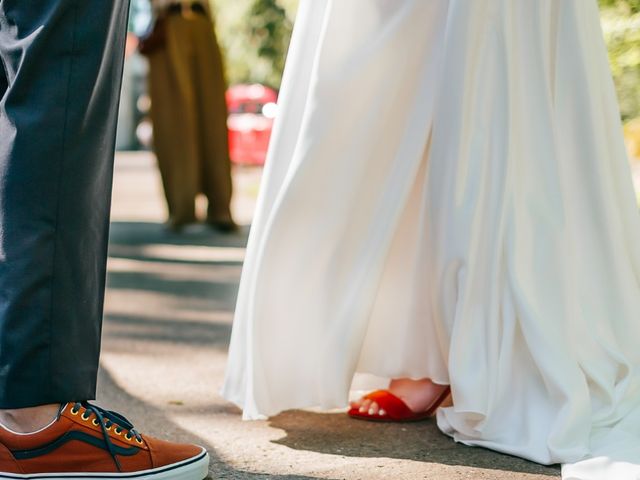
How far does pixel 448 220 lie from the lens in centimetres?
251

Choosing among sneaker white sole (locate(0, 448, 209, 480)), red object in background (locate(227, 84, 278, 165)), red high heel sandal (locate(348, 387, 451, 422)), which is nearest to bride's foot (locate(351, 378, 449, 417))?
red high heel sandal (locate(348, 387, 451, 422))

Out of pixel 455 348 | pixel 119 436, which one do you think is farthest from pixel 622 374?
pixel 119 436

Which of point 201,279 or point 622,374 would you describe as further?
point 201,279

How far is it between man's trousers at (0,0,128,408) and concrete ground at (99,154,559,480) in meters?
0.50

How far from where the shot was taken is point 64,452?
198 cm

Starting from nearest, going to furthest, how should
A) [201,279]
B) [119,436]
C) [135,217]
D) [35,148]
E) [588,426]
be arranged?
[35,148], [119,436], [588,426], [201,279], [135,217]

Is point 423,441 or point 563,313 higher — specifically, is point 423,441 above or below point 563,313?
below

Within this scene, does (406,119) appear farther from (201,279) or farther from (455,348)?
(201,279)

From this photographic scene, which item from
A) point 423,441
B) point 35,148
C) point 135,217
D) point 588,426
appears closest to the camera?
point 35,148

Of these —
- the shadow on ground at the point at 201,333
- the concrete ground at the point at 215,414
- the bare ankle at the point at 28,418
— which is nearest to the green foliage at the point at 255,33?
the shadow on ground at the point at 201,333

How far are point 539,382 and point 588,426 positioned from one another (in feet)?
0.49

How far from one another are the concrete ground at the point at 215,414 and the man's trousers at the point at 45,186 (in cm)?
50

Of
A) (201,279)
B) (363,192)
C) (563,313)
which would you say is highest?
(363,192)

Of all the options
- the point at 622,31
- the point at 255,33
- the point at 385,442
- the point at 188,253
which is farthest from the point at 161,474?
the point at 255,33
